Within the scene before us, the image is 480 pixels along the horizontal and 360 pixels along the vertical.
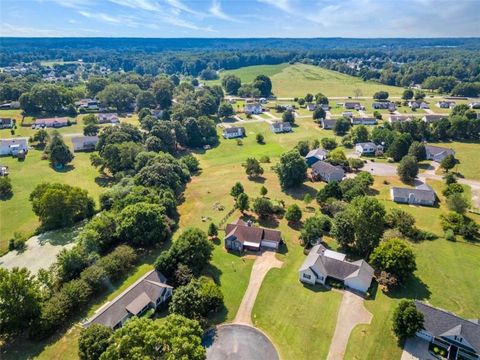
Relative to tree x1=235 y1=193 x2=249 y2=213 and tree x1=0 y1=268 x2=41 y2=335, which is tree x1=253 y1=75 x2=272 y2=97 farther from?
tree x1=0 y1=268 x2=41 y2=335

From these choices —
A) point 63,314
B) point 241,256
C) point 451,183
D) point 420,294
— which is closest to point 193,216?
point 241,256

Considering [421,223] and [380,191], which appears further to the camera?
[380,191]

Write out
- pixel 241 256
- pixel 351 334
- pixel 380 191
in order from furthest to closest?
1. pixel 380 191
2. pixel 241 256
3. pixel 351 334

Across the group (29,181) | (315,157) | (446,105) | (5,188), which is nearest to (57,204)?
(5,188)

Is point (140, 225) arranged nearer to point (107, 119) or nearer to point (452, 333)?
point (452, 333)

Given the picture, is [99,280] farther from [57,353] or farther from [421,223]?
[421,223]

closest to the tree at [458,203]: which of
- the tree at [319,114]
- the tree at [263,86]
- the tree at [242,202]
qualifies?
the tree at [242,202]
